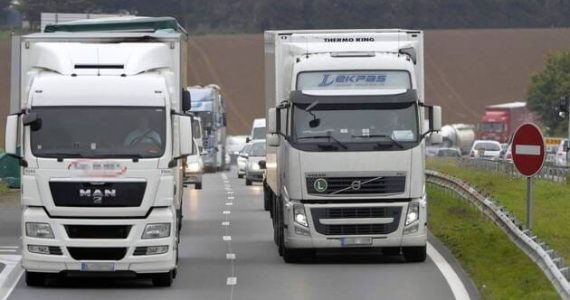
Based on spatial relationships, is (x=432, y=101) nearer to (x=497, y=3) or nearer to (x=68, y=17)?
(x=497, y=3)

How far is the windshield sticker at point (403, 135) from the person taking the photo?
22.6 meters

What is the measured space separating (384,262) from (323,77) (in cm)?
295

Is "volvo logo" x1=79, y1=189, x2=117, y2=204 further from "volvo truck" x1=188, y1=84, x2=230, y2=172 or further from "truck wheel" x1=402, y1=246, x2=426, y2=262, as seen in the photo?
"volvo truck" x1=188, y1=84, x2=230, y2=172

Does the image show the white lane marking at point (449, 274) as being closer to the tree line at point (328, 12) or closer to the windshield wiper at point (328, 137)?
the windshield wiper at point (328, 137)

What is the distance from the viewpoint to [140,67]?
20.6m

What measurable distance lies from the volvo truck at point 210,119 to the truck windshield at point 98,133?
132 feet

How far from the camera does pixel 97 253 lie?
19.5 metres

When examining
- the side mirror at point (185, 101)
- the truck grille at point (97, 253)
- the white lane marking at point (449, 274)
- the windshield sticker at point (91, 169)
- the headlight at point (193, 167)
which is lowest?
the white lane marking at point (449, 274)

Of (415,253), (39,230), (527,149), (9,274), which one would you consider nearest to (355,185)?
(415,253)

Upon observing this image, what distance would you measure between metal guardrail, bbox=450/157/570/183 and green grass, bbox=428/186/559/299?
905 centimetres

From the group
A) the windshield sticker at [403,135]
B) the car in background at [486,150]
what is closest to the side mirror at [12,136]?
the windshield sticker at [403,135]

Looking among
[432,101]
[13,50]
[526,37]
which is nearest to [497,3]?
[526,37]

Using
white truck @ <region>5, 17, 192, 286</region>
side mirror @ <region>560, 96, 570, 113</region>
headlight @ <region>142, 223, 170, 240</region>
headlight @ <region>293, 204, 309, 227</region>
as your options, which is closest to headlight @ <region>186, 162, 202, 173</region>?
headlight @ <region>293, 204, 309, 227</region>

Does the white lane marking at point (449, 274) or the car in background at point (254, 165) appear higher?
the car in background at point (254, 165)
